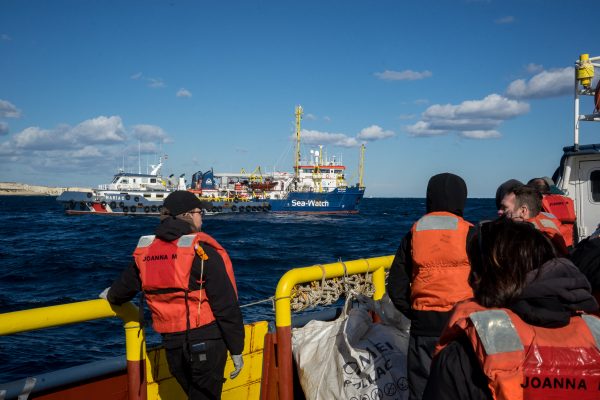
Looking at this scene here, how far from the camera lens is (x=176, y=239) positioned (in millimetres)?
2551

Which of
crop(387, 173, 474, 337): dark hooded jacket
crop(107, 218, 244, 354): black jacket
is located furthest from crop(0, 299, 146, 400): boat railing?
crop(387, 173, 474, 337): dark hooded jacket

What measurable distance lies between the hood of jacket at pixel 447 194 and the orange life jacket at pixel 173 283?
3.74ft

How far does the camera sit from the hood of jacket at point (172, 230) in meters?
2.55

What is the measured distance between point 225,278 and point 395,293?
90 cm

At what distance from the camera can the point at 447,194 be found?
97.8 inches

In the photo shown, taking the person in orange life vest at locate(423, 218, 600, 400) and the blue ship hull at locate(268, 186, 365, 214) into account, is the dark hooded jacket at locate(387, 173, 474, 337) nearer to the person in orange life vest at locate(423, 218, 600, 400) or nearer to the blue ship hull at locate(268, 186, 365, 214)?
the person in orange life vest at locate(423, 218, 600, 400)

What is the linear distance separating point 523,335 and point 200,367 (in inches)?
70.9

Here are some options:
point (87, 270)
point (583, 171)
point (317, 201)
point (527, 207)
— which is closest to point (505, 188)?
point (527, 207)

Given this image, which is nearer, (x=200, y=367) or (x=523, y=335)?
(x=523, y=335)

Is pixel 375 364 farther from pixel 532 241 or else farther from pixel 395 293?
pixel 532 241

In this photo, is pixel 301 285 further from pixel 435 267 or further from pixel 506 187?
pixel 506 187

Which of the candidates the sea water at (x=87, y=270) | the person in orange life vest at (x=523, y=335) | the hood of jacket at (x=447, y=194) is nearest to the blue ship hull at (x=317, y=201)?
the sea water at (x=87, y=270)

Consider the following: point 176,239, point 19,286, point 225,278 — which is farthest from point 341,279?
point 19,286

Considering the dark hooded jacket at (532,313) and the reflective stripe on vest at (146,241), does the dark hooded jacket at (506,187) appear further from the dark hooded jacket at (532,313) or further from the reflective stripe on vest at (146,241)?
the reflective stripe on vest at (146,241)
